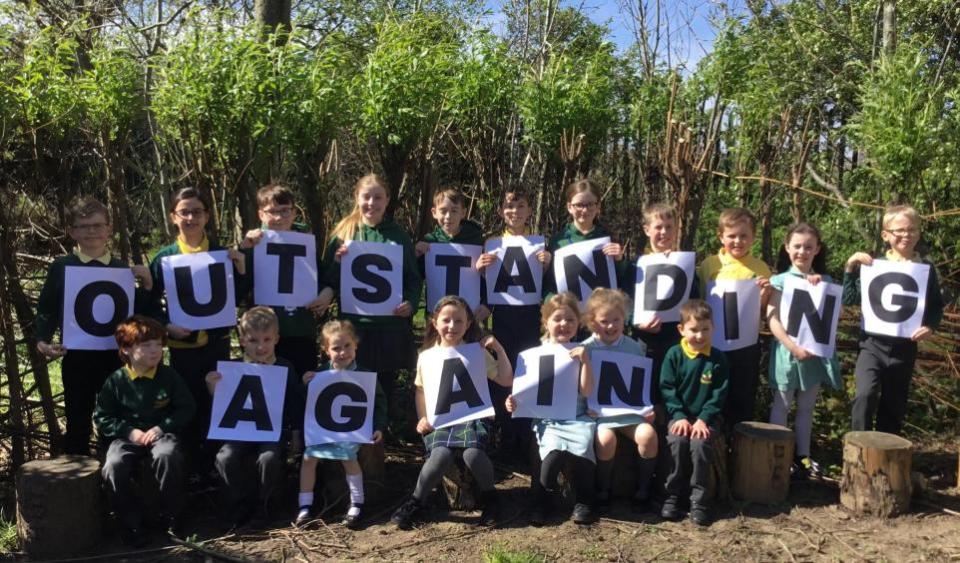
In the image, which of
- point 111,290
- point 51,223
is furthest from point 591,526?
point 51,223

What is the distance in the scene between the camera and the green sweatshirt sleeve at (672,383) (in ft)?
14.1

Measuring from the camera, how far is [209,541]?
3.99m

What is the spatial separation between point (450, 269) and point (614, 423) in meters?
1.44

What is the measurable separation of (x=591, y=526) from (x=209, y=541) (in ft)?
6.82

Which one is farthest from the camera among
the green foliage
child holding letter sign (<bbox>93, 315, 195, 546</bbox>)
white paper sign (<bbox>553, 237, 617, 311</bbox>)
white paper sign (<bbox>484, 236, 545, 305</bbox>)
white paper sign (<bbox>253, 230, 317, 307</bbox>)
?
the green foliage

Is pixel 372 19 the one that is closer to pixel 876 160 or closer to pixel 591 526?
pixel 876 160

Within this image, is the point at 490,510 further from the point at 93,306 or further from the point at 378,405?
the point at 93,306

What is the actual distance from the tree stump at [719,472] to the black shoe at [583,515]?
56 centimetres

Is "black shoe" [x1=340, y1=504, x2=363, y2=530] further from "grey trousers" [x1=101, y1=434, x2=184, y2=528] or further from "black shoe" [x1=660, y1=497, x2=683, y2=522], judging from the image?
"black shoe" [x1=660, y1=497, x2=683, y2=522]

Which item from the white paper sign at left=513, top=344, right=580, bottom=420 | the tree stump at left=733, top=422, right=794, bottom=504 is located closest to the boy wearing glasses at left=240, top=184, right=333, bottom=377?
the white paper sign at left=513, top=344, right=580, bottom=420

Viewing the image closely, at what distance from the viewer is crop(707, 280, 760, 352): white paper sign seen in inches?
180

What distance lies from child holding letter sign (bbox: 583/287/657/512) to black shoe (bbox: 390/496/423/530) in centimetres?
107

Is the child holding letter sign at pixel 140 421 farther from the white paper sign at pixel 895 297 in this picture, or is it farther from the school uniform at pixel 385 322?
the white paper sign at pixel 895 297

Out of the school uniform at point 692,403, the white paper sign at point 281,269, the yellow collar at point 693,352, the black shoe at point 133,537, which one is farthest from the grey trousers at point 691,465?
the black shoe at point 133,537
